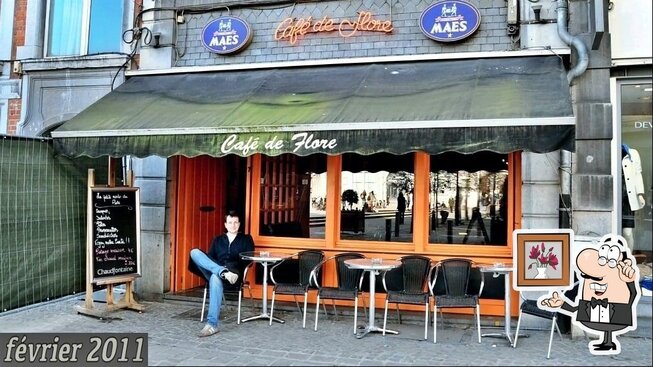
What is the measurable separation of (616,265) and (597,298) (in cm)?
33

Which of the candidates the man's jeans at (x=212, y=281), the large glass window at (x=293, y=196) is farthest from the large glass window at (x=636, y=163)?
the man's jeans at (x=212, y=281)

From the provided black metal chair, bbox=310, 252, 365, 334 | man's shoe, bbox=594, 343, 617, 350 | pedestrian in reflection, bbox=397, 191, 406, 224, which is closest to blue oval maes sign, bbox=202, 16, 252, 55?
pedestrian in reflection, bbox=397, 191, 406, 224

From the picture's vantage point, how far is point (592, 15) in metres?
6.25

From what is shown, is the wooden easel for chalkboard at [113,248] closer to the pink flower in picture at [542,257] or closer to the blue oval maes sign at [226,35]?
the blue oval maes sign at [226,35]

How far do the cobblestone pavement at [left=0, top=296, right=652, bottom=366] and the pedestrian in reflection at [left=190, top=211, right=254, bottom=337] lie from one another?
255mm

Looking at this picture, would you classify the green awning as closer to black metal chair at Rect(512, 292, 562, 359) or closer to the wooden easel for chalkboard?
the wooden easel for chalkboard

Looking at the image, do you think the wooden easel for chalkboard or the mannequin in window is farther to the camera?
the wooden easel for chalkboard

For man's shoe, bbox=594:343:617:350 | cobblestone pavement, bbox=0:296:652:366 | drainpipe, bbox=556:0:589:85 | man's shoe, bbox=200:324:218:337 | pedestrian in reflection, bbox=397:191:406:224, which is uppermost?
drainpipe, bbox=556:0:589:85

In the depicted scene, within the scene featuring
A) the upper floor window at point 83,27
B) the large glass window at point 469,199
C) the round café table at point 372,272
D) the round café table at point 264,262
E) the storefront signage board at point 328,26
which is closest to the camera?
the round café table at point 372,272

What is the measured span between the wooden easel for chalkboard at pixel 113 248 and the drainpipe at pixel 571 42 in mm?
5633

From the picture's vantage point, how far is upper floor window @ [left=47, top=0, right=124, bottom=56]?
338 inches

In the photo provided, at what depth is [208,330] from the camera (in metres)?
6.11

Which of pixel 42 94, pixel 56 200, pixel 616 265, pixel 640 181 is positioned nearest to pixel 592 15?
pixel 640 181

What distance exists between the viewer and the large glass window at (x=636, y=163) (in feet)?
20.8
